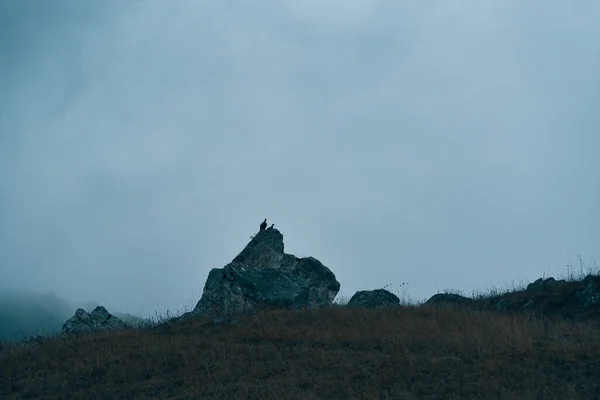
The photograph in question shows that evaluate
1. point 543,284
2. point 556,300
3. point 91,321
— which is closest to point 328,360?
point 556,300

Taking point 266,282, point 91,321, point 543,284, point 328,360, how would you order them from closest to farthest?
point 328,360 → point 266,282 → point 543,284 → point 91,321

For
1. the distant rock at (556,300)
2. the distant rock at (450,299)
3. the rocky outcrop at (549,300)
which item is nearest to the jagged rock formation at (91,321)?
the distant rock at (450,299)

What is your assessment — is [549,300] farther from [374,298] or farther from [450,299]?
[374,298]

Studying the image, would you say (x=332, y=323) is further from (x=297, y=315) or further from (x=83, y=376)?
(x=83, y=376)

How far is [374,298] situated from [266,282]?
3.53 m

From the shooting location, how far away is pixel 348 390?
11852 mm

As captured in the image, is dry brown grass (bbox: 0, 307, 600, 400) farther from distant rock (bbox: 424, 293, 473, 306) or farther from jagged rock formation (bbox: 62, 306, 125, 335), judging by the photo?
jagged rock formation (bbox: 62, 306, 125, 335)

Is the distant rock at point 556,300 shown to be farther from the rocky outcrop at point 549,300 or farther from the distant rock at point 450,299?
the distant rock at point 450,299

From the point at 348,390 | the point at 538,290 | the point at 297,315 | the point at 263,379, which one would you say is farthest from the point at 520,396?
the point at 538,290

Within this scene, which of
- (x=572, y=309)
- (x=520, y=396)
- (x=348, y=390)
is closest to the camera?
(x=520, y=396)

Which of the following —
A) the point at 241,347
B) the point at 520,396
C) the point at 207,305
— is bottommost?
the point at 520,396

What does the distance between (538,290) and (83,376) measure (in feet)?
43.5

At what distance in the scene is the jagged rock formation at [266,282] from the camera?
21250mm

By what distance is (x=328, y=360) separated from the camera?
13.7 meters
